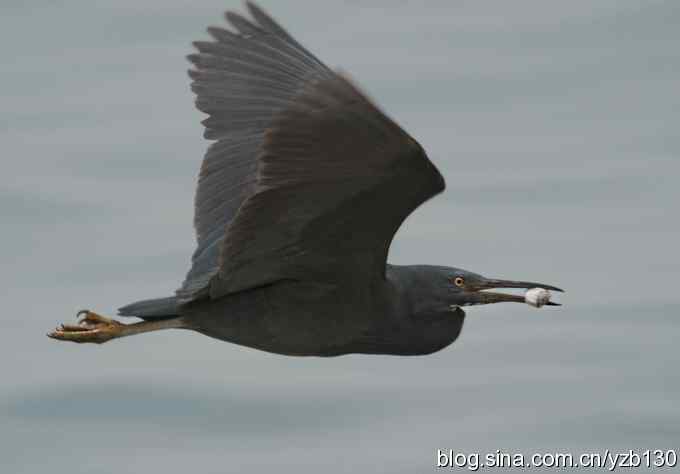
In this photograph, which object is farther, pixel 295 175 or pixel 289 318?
pixel 289 318

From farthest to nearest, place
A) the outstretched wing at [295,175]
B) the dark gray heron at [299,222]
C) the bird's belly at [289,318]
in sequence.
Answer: the bird's belly at [289,318] < the dark gray heron at [299,222] < the outstretched wing at [295,175]

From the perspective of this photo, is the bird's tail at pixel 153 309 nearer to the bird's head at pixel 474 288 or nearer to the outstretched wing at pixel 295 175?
the outstretched wing at pixel 295 175

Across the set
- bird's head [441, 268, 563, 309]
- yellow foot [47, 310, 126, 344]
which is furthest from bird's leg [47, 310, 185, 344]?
bird's head [441, 268, 563, 309]

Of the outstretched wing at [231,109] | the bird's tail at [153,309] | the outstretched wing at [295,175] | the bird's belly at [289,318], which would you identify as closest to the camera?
the outstretched wing at [295,175]

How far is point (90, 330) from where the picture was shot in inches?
410

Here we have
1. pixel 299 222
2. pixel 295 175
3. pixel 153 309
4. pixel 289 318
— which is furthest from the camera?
pixel 153 309

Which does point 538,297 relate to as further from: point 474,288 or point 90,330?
point 90,330

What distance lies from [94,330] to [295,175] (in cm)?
244

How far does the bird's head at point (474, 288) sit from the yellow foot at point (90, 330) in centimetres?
181

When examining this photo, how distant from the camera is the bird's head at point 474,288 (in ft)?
32.7

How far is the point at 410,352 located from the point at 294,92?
59.2 inches

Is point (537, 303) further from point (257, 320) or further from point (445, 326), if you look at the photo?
point (257, 320)

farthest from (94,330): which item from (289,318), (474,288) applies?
(474,288)

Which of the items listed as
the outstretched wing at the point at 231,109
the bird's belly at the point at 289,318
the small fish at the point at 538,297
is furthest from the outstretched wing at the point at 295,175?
the small fish at the point at 538,297
